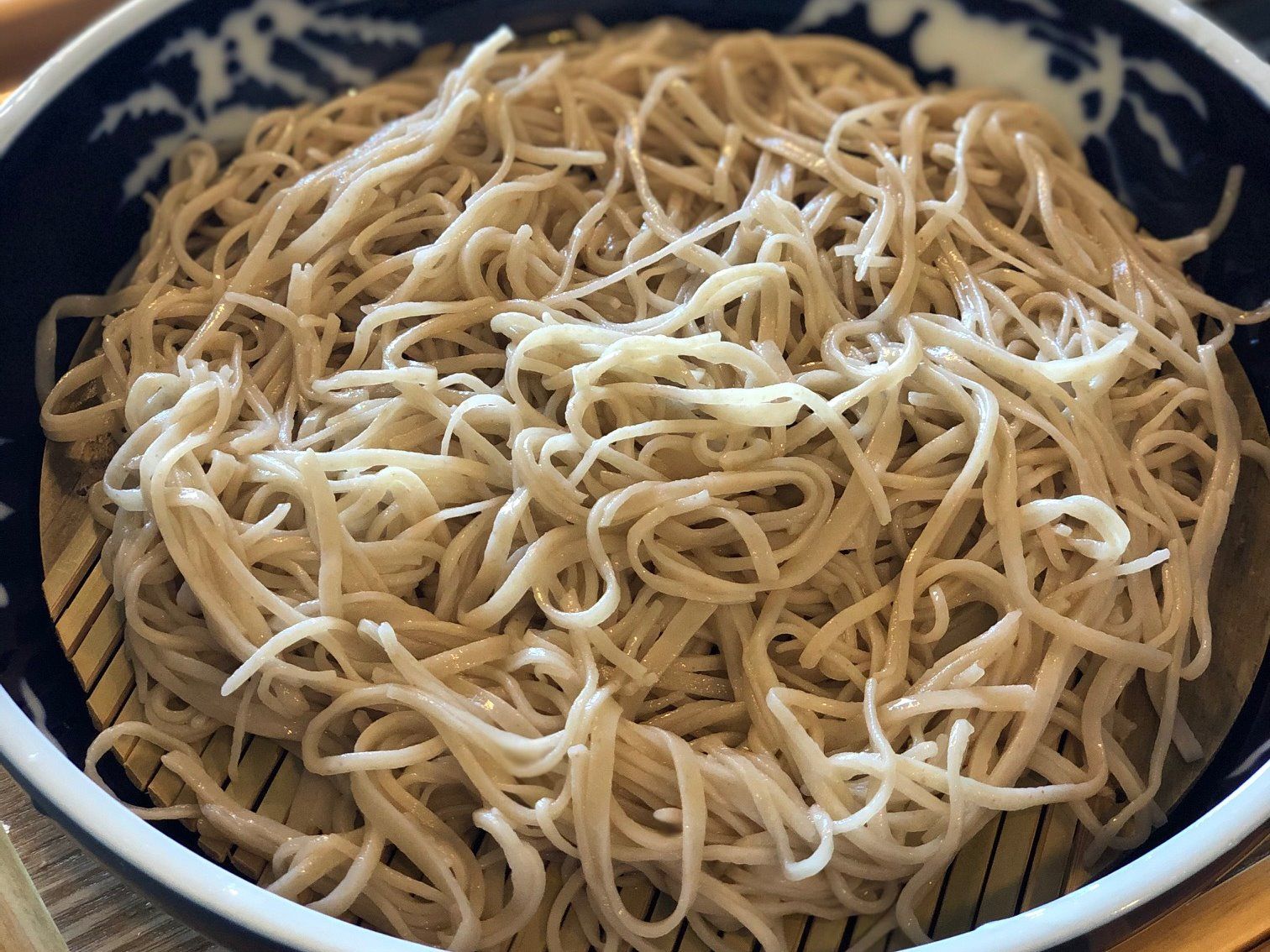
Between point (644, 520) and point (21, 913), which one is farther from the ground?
point (644, 520)

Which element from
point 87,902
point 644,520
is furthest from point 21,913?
point 644,520

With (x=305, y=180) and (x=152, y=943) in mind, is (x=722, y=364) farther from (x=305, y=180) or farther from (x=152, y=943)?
(x=152, y=943)

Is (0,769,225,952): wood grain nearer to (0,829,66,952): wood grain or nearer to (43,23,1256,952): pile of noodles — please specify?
(0,829,66,952): wood grain

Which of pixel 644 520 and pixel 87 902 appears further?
pixel 644 520

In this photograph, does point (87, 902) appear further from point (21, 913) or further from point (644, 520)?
point (644, 520)

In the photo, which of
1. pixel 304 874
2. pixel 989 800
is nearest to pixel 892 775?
pixel 989 800

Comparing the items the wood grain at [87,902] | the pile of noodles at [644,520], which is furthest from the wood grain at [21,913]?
the pile of noodles at [644,520]

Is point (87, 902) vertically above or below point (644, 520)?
below

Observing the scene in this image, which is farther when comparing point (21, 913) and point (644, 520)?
point (644, 520)
